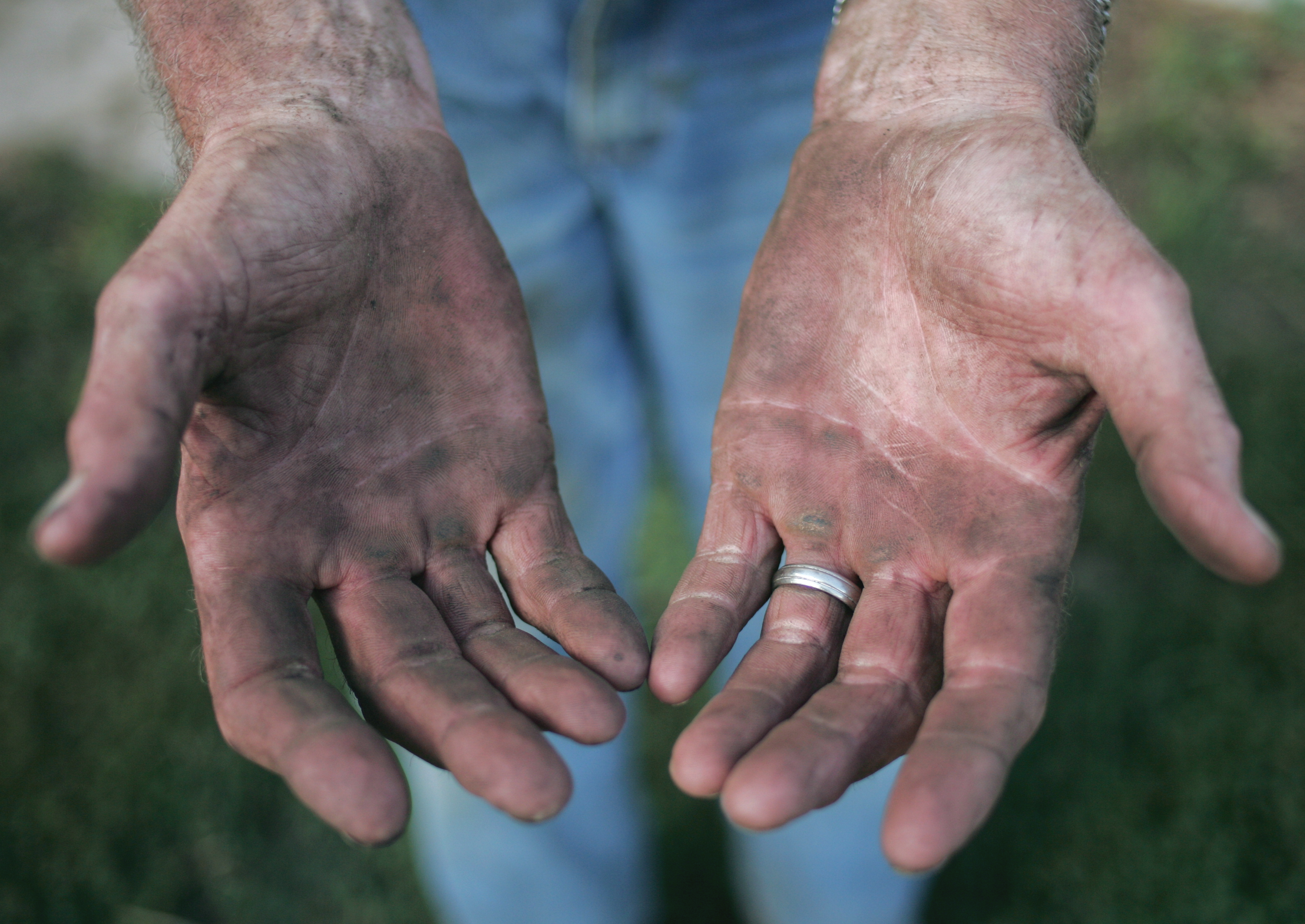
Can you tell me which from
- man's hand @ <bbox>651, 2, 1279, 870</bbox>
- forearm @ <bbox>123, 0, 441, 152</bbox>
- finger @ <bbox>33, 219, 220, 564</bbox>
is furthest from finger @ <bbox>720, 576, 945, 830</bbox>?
forearm @ <bbox>123, 0, 441, 152</bbox>

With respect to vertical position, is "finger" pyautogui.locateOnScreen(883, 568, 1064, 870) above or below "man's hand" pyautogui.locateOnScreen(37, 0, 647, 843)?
below

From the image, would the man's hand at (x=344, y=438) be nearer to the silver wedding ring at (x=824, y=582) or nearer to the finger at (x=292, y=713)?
the finger at (x=292, y=713)

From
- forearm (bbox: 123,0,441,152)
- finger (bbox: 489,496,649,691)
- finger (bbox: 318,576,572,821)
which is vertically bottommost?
finger (bbox: 489,496,649,691)

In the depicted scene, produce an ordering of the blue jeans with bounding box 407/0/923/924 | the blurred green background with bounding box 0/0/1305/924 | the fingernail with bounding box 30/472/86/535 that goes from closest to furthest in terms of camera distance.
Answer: the fingernail with bounding box 30/472/86/535 < the blue jeans with bounding box 407/0/923/924 < the blurred green background with bounding box 0/0/1305/924

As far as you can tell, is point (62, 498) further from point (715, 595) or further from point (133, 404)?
point (715, 595)

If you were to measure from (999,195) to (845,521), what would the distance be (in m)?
0.56

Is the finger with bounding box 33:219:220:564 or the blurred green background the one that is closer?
the finger with bounding box 33:219:220:564

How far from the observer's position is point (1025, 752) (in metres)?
2.59

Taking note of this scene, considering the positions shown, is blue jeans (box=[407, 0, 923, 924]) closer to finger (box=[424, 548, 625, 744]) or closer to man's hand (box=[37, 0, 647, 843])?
man's hand (box=[37, 0, 647, 843])

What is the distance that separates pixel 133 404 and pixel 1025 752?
7.67 ft

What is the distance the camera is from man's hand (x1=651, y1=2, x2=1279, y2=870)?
1199 millimetres

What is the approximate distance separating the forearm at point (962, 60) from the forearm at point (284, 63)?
0.81 meters

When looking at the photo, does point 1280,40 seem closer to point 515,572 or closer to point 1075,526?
point 1075,526

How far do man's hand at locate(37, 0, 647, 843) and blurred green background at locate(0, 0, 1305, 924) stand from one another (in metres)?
1.14
